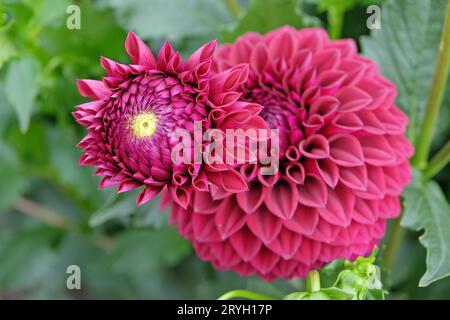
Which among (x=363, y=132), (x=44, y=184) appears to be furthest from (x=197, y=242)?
(x=44, y=184)

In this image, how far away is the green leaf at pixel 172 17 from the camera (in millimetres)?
775

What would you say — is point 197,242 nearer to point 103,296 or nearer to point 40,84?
point 40,84

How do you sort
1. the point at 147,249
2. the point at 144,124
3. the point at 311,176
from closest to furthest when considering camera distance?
the point at 144,124
the point at 311,176
the point at 147,249

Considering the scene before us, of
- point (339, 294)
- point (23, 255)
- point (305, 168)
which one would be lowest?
point (339, 294)

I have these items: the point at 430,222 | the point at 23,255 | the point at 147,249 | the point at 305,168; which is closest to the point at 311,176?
the point at 305,168

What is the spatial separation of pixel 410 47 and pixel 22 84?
16.1 inches

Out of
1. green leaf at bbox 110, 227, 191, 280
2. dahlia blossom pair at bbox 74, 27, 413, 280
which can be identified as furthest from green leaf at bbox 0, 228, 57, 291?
dahlia blossom pair at bbox 74, 27, 413, 280

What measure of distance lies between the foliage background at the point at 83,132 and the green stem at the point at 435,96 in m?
0.03

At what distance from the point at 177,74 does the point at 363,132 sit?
0.57 ft

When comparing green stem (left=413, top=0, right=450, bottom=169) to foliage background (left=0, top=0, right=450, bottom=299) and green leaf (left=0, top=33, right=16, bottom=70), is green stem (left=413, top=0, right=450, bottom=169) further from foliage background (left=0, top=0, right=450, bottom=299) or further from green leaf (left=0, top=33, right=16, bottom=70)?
green leaf (left=0, top=33, right=16, bottom=70)

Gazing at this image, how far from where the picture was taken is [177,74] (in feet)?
1.27

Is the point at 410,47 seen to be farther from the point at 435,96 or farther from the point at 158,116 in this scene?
the point at 158,116

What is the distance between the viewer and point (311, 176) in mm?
477

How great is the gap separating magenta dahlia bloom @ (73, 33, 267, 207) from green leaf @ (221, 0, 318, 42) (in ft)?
0.87
